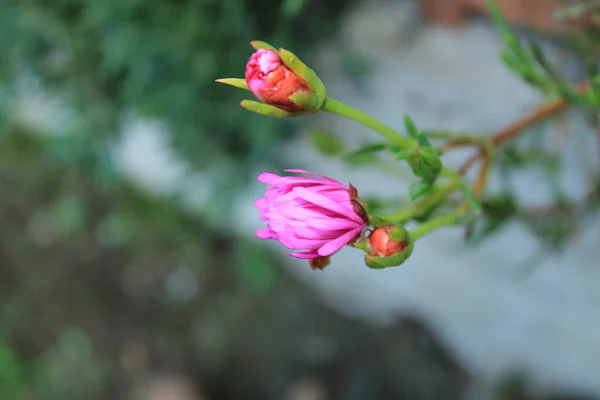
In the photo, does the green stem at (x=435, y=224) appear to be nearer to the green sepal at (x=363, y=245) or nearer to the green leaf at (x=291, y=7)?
the green sepal at (x=363, y=245)

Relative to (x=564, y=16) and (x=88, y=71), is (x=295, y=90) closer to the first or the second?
(x=564, y=16)

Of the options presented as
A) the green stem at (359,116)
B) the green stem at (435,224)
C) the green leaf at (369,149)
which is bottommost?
the green stem at (435,224)

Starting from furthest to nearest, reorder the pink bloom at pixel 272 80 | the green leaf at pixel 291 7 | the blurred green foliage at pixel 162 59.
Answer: the blurred green foliage at pixel 162 59 → the green leaf at pixel 291 7 → the pink bloom at pixel 272 80

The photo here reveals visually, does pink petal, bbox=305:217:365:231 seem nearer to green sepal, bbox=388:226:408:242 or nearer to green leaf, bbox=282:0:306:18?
green sepal, bbox=388:226:408:242

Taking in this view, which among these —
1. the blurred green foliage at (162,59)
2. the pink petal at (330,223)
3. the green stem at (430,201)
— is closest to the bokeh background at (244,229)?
the blurred green foliage at (162,59)

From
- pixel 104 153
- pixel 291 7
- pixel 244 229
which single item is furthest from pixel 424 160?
pixel 244 229

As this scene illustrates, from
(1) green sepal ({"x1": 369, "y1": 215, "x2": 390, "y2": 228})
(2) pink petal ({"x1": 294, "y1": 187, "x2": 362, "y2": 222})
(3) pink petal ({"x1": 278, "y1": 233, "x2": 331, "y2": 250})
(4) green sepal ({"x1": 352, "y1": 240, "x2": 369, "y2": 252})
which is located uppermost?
(1) green sepal ({"x1": 369, "y1": 215, "x2": 390, "y2": 228})

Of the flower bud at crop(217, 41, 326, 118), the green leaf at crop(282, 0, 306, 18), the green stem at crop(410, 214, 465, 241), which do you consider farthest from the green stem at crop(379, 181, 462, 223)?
the green leaf at crop(282, 0, 306, 18)

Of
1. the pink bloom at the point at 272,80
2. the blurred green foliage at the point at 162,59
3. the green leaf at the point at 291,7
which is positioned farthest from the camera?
the blurred green foliage at the point at 162,59
